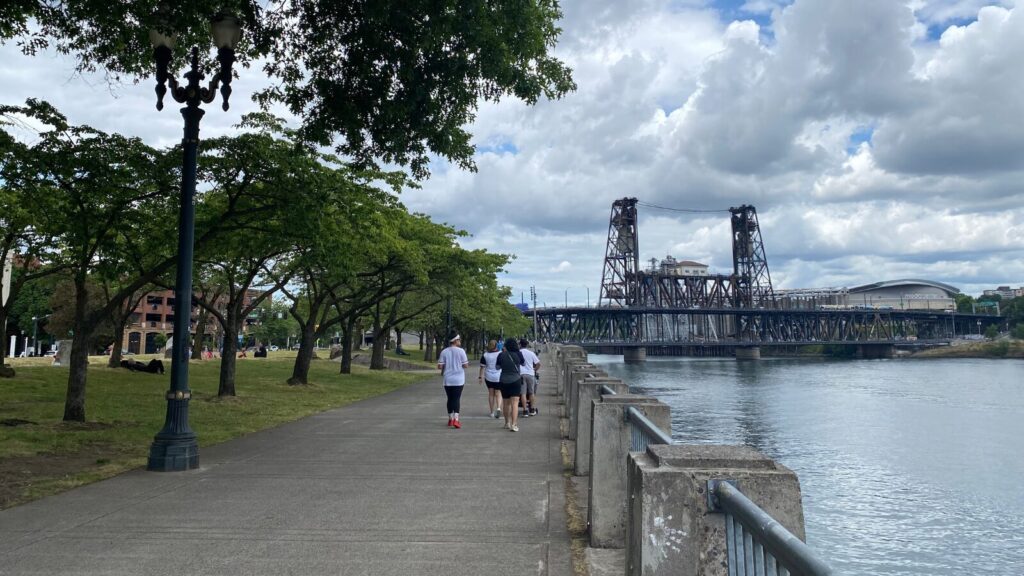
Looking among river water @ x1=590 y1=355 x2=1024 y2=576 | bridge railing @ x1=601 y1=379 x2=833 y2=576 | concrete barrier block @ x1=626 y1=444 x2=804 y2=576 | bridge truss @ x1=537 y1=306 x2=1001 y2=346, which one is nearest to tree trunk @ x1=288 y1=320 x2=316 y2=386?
river water @ x1=590 y1=355 x2=1024 y2=576

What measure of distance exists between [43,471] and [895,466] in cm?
1842

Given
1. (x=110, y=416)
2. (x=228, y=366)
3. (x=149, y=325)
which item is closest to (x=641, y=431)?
(x=110, y=416)

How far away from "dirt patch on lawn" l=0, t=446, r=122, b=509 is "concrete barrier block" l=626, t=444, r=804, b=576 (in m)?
6.93

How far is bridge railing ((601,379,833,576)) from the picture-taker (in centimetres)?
220

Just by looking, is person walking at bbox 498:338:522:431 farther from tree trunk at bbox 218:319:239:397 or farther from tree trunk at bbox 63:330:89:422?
tree trunk at bbox 218:319:239:397

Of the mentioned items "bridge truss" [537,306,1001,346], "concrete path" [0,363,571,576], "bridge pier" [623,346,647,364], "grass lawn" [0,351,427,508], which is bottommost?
"concrete path" [0,363,571,576]

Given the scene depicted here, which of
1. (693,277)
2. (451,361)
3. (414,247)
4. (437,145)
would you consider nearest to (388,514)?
(437,145)

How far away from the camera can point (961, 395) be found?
41.2 m

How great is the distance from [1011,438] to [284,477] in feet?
81.0

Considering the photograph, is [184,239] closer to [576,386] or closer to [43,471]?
[43,471]

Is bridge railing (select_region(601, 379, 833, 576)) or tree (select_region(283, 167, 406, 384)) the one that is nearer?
bridge railing (select_region(601, 379, 833, 576))

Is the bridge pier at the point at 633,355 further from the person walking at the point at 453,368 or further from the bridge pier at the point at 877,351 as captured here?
the person walking at the point at 453,368

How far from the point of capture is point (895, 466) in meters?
18.7

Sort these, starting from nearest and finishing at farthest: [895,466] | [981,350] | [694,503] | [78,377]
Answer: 1. [694,503]
2. [78,377]
3. [895,466]
4. [981,350]
